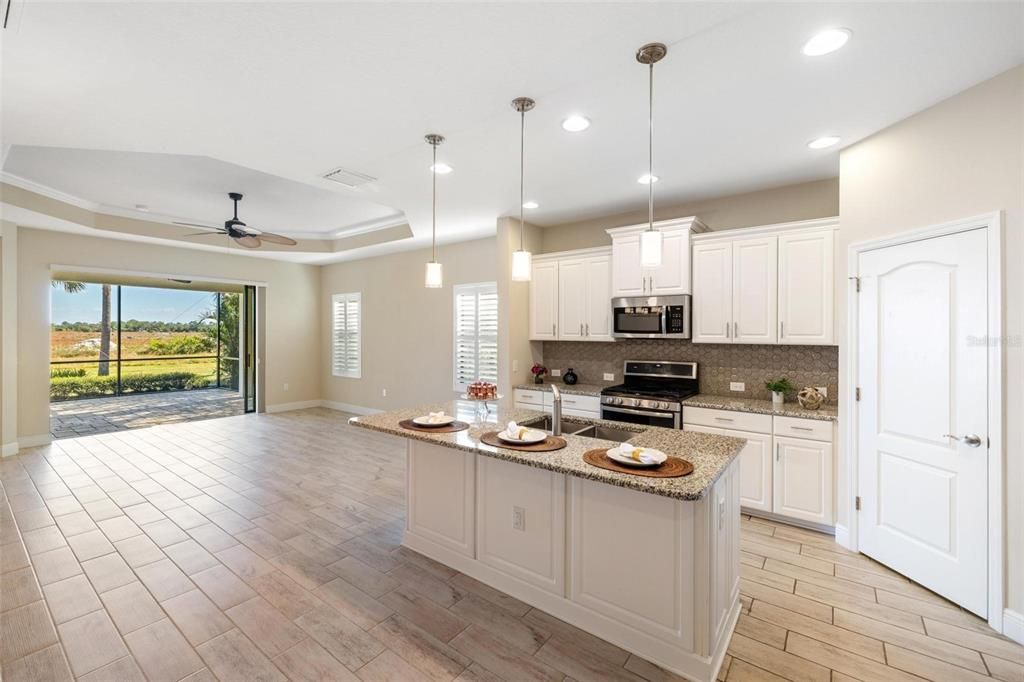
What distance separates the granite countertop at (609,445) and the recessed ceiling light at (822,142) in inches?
85.6

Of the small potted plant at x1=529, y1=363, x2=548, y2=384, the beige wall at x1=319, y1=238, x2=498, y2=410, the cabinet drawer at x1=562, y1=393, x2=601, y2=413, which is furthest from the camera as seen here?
the beige wall at x1=319, y1=238, x2=498, y2=410

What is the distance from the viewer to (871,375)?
2936 millimetres

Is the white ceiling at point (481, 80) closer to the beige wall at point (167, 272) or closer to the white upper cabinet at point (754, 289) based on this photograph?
the white upper cabinet at point (754, 289)

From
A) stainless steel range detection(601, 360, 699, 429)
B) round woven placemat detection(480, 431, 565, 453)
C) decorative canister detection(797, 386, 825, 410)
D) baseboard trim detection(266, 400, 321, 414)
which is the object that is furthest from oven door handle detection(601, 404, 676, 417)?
baseboard trim detection(266, 400, 321, 414)

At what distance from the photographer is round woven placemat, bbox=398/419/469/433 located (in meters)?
2.69

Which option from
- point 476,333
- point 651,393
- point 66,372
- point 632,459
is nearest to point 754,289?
point 651,393

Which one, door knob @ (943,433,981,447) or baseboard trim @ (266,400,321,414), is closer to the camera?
door knob @ (943,433,981,447)

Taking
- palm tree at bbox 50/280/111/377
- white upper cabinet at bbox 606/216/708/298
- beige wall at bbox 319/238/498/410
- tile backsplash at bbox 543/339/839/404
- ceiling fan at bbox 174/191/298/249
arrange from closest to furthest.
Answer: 1. tile backsplash at bbox 543/339/839/404
2. white upper cabinet at bbox 606/216/708/298
3. ceiling fan at bbox 174/191/298/249
4. beige wall at bbox 319/238/498/410
5. palm tree at bbox 50/280/111/377

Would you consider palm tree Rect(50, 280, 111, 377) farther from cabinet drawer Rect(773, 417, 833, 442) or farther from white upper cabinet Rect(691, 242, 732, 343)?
cabinet drawer Rect(773, 417, 833, 442)

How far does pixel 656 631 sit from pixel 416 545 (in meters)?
1.66

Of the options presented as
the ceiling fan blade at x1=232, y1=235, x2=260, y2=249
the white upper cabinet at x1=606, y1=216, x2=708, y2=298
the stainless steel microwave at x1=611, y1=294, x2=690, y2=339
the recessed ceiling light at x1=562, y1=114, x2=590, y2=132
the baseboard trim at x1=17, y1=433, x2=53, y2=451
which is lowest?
the baseboard trim at x1=17, y1=433, x2=53, y2=451

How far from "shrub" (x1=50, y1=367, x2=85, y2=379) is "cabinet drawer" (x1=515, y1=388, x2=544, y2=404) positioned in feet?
32.8

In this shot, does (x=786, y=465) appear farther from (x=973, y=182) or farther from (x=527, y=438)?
(x=527, y=438)

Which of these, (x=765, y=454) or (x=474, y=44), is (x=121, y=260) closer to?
(x=474, y=44)
